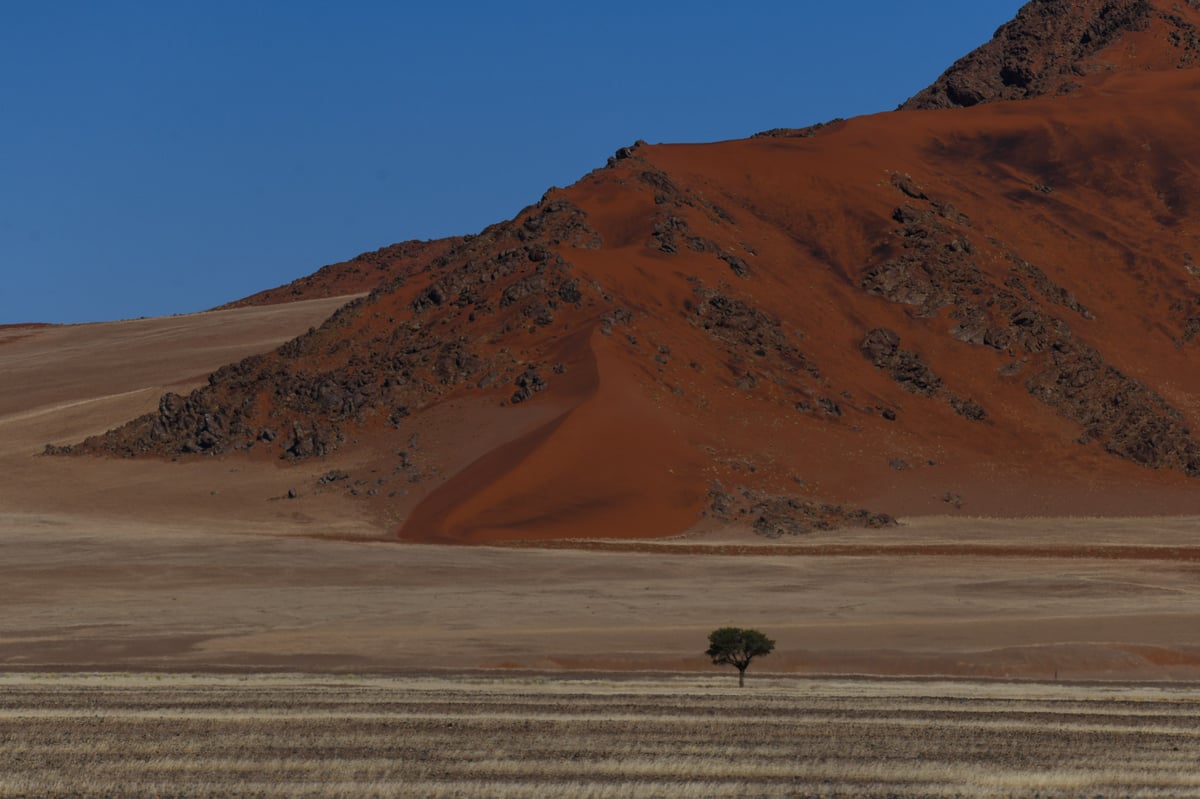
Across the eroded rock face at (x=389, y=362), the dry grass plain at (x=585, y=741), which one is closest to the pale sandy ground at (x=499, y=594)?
the eroded rock face at (x=389, y=362)

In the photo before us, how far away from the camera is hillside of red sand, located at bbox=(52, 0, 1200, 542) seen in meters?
83.9

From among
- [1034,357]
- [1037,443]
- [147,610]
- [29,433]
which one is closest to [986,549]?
[1037,443]

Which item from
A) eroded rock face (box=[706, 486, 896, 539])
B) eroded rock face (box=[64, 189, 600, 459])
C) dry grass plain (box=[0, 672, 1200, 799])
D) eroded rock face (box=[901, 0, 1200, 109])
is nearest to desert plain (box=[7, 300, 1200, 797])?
dry grass plain (box=[0, 672, 1200, 799])

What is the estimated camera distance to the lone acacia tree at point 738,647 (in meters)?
41.2

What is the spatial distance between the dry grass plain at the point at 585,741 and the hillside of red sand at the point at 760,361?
1691 inches

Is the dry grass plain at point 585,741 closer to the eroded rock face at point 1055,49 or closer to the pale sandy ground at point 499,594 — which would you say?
the pale sandy ground at point 499,594

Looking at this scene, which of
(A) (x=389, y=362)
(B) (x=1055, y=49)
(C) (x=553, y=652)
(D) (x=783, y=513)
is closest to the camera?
(C) (x=553, y=652)

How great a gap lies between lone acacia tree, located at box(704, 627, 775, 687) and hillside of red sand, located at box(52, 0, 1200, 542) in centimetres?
3500

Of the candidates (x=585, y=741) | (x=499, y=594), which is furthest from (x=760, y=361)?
(x=585, y=741)

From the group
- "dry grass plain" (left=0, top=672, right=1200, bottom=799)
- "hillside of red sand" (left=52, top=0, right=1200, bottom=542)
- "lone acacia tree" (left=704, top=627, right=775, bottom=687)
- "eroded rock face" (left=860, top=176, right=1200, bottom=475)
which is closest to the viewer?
"dry grass plain" (left=0, top=672, right=1200, bottom=799)

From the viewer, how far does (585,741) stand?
27609 millimetres

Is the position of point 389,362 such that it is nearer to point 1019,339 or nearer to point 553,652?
point 1019,339

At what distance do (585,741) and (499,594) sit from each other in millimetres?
32999

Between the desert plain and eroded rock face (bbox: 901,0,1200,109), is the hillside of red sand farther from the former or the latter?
eroded rock face (bbox: 901,0,1200,109)
